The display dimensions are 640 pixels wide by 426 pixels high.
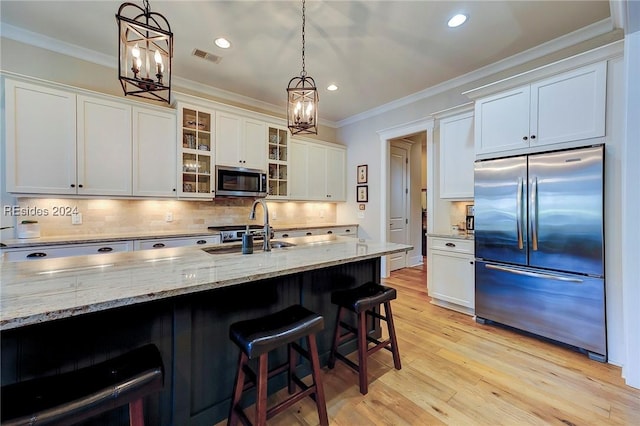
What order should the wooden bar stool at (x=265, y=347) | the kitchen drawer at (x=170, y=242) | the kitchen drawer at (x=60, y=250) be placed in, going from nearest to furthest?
1. the wooden bar stool at (x=265, y=347)
2. the kitchen drawer at (x=60, y=250)
3. the kitchen drawer at (x=170, y=242)

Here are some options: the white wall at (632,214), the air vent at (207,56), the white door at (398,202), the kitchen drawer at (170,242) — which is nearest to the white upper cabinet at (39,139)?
the kitchen drawer at (170,242)

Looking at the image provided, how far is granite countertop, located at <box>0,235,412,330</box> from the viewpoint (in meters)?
0.88

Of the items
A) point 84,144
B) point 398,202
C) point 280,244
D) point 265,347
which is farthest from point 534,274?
point 84,144

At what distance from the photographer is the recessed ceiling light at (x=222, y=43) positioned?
2.75 meters

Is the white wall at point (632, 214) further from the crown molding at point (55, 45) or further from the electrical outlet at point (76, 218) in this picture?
the electrical outlet at point (76, 218)

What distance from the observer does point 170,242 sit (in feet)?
10.2

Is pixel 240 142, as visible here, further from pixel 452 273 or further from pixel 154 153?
pixel 452 273

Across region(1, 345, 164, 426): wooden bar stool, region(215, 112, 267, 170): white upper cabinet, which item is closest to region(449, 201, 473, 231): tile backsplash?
region(215, 112, 267, 170): white upper cabinet

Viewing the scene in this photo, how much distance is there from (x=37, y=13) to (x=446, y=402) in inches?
182

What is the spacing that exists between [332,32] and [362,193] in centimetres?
288

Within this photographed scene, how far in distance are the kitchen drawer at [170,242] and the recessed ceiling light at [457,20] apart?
3.35m

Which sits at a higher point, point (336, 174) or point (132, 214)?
point (336, 174)

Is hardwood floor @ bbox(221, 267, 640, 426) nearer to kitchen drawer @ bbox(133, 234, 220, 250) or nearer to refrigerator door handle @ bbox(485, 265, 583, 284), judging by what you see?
refrigerator door handle @ bbox(485, 265, 583, 284)

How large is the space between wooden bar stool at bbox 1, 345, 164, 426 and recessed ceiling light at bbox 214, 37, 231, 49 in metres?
2.91
